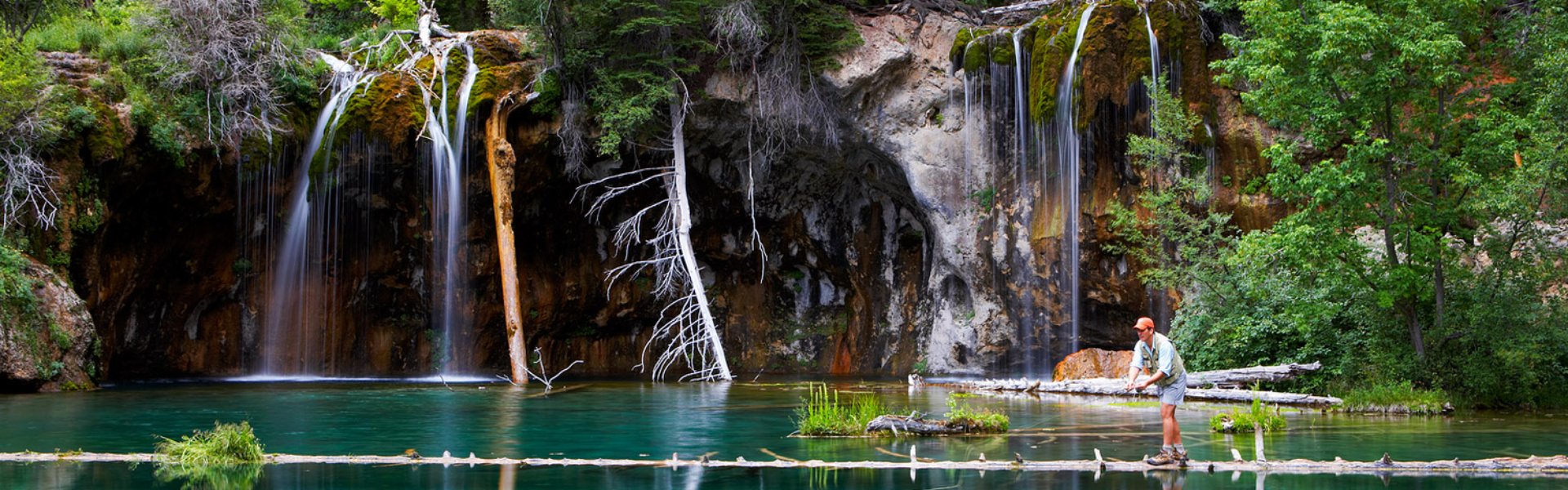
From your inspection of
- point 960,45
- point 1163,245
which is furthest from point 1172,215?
point 960,45

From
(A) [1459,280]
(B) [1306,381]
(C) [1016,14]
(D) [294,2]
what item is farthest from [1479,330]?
(D) [294,2]

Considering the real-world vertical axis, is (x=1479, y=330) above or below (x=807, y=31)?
below

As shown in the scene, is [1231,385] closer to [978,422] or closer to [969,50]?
[978,422]

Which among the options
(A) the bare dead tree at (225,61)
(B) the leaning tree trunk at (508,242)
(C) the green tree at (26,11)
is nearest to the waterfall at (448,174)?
(B) the leaning tree trunk at (508,242)

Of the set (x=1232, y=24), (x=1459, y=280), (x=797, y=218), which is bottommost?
(x=1459, y=280)

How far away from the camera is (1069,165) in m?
24.0

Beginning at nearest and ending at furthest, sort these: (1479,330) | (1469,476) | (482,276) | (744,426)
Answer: (1469,476) < (744,426) < (1479,330) < (482,276)

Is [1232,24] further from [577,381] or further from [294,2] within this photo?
[294,2]

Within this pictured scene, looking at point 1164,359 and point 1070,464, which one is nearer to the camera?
point 1070,464

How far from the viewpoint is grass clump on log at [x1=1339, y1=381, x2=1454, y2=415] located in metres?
15.5

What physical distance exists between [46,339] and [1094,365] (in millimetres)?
17378

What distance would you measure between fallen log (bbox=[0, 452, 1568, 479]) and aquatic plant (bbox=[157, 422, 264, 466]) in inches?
5.1

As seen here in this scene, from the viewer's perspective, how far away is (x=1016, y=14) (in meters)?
26.7

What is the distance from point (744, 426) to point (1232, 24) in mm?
15608
